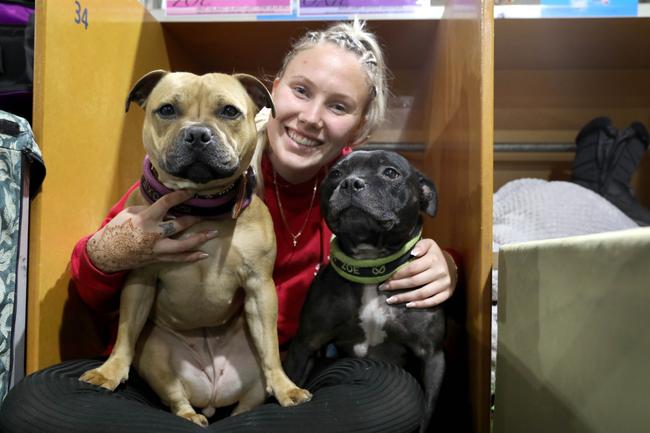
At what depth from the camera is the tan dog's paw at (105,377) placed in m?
1.16

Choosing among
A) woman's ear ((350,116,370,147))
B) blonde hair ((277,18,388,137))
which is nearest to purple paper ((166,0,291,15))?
blonde hair ((277,18,388,137))

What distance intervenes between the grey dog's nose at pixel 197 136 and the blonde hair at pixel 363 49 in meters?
0.62

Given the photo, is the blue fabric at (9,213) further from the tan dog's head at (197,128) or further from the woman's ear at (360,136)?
the woman's ear at (360,136)

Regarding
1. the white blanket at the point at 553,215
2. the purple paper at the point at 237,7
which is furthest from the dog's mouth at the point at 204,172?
the white blanket at the point at 553,215

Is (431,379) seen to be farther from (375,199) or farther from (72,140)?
(72,140)

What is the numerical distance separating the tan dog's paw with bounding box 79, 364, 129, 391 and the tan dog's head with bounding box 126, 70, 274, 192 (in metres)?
0.41

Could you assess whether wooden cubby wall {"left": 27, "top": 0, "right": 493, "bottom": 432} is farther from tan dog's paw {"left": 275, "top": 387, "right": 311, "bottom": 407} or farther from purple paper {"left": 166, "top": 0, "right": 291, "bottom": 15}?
tan dog's paw {"left": 275, "top": 387, "right": 311, "bottom": 407}

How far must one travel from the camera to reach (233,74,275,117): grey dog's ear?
134 cm

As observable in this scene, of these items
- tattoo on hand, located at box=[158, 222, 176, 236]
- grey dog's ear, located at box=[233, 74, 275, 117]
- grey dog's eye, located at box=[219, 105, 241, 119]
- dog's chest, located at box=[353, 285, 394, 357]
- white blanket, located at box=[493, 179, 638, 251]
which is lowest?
dog's chest, located at box=[353, 285, 394, 357]

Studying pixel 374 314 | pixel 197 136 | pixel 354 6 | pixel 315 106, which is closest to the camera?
pixel 197 136

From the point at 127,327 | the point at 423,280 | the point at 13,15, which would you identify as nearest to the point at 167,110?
the point at 127,327

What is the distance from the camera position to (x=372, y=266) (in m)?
1.34

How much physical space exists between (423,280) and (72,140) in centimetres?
93

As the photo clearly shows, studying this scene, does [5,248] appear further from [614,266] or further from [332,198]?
[614,266]
